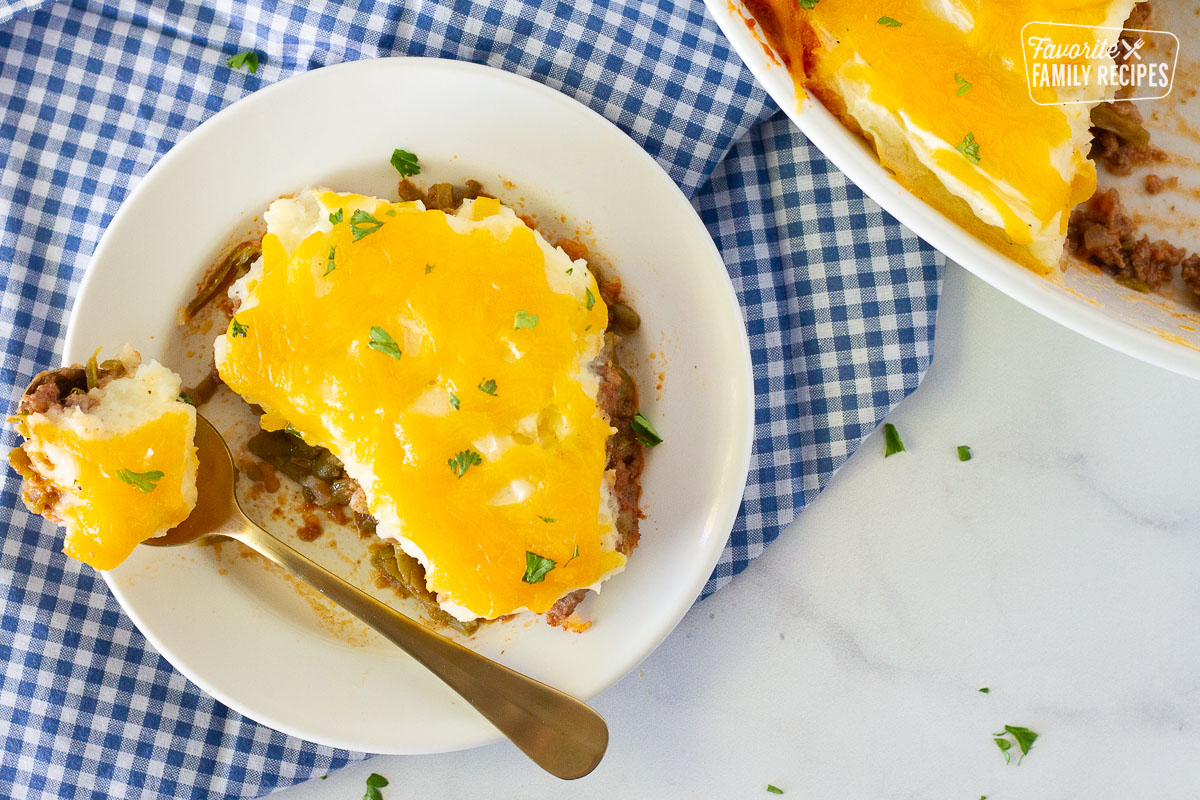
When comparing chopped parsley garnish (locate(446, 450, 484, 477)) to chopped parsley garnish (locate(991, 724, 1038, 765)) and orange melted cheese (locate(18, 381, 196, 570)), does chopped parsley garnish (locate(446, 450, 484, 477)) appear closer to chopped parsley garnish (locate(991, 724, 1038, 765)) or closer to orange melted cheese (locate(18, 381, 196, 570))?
orange melted cheese (locate(18, 381, 196, 570))

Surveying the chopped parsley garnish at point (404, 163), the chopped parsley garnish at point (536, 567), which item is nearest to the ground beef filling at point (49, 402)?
the chopped parsley garnish at point (404, 163)

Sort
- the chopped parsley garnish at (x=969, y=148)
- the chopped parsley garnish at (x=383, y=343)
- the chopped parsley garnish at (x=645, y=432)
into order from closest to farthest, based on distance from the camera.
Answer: the chopped parsley garnish at (x=969, y=148)
the chopped parsley garnish at (x=383, y=343)
the chopped parsley garnish at (x=645, y=432)

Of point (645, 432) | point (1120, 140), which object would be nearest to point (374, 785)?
point (645, 432)

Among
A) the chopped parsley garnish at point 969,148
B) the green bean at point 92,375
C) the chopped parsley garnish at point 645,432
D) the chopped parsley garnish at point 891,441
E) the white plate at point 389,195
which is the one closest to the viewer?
the chopped parsley garnish at point 969,148

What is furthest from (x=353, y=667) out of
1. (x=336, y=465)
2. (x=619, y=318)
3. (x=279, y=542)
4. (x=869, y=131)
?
(x=869, y=131)

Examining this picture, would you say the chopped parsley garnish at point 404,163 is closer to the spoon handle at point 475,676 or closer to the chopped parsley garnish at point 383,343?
the chopped parsley garnish at point 383,343

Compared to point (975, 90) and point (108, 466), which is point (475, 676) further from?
point (975, 90)
